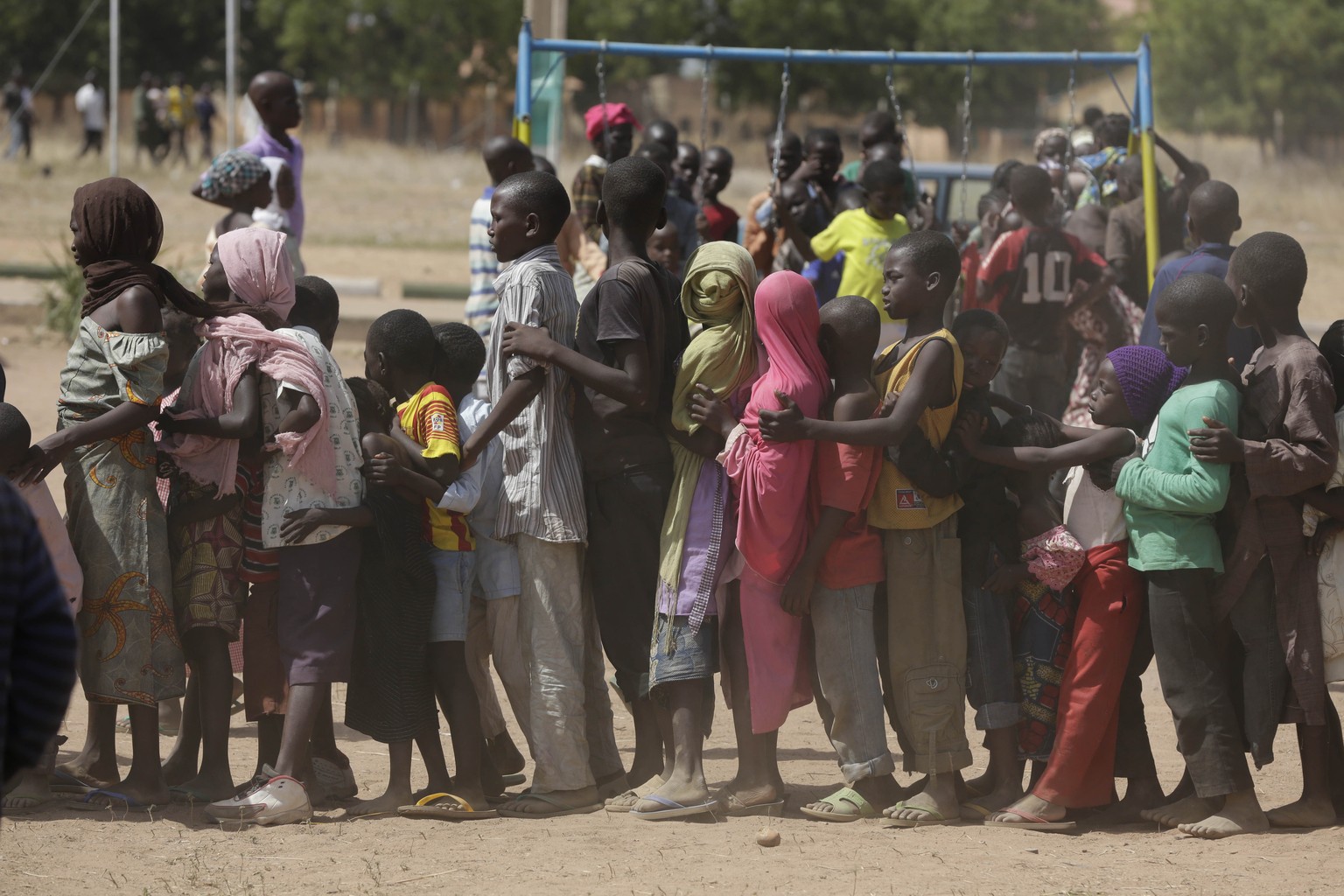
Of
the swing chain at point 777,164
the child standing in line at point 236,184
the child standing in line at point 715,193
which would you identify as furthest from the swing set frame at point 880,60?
the child standing in line at point 236,184

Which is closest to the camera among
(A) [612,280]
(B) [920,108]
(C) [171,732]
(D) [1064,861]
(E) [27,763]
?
(E) [27,763]

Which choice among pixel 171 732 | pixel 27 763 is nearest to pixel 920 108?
pixel 171 732

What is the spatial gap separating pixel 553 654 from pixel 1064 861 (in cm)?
152

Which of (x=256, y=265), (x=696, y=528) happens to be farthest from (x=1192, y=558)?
(x=256, y=265)

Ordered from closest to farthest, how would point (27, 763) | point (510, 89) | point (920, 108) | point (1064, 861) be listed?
point (27, 763)
point (1064, 861)
point (920, 108)
point (510, 89)

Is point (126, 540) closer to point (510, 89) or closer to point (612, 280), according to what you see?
point (612, 280)

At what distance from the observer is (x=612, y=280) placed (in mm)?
4363

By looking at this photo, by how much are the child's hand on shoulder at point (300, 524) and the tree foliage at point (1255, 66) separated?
38.8m

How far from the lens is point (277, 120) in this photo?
7.39 meters

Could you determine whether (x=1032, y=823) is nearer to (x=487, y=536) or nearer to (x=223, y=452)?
(x=487, y=536)

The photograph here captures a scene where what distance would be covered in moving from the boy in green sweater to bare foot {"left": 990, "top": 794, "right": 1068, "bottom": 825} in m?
0.35

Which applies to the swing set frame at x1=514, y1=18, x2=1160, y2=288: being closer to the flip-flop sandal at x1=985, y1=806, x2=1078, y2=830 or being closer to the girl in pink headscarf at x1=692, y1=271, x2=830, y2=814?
the girl in pink headscarf at x1=692, y1=271, x2=830, y2=814

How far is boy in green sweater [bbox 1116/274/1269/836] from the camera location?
426cm

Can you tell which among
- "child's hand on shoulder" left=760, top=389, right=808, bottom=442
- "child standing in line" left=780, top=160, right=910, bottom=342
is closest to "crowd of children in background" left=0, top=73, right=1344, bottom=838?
"child's hand on shoulder" left=760, top=389, right=808, bottom=442
